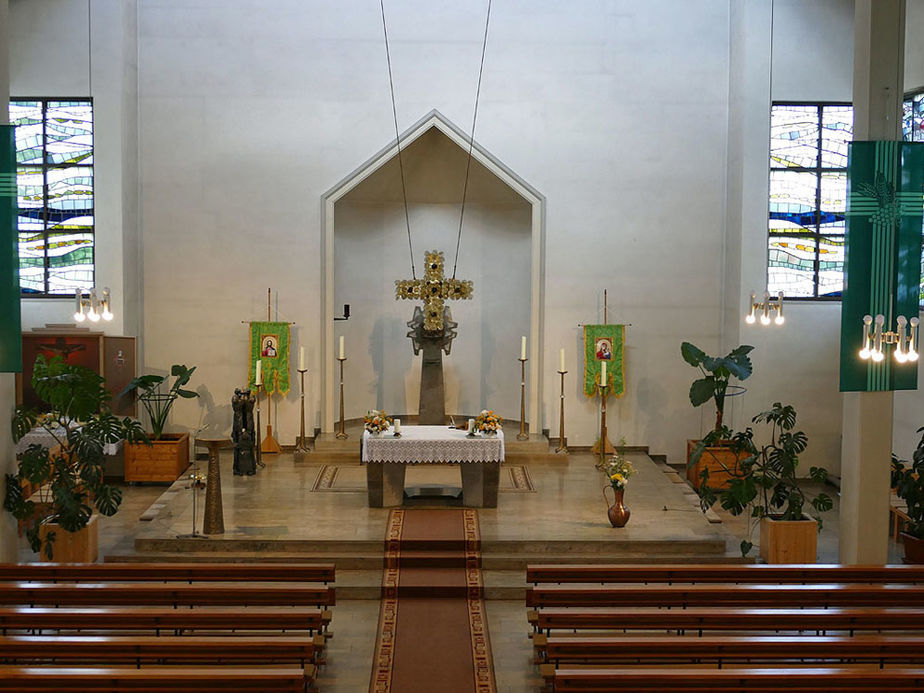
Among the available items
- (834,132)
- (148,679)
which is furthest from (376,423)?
(834,132)

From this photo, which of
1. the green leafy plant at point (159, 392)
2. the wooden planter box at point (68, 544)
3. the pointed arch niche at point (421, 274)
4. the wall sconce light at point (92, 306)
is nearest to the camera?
the wooden planter box at point (68, 544)

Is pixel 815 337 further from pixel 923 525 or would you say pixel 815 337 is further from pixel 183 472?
Answer: pixel 183 472

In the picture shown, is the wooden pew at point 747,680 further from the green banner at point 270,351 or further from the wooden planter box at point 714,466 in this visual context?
the green banner at point 270,351

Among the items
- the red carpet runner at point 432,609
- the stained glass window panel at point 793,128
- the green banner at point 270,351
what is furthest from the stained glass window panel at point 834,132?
the green banner at point 270,351

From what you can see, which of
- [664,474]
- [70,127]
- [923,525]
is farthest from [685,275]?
[70,127]

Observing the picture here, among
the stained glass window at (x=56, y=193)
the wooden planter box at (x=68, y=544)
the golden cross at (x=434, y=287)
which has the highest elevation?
the stained glass window at (x=56, y=193)

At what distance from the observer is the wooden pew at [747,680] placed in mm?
6773

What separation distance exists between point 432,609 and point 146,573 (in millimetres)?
2906

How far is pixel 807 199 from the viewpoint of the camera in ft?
51.5

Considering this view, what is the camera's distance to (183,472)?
50.5ft

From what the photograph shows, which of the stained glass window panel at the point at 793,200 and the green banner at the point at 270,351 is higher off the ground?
the stained glass window panel at the point at 793,200

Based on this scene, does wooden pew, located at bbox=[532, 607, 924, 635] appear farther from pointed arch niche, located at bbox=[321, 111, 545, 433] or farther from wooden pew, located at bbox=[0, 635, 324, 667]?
pointed arch niche, located at bbox=[321, 111, 545, 433]

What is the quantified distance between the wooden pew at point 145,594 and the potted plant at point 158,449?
652 centimetres

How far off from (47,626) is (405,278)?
10.7m
